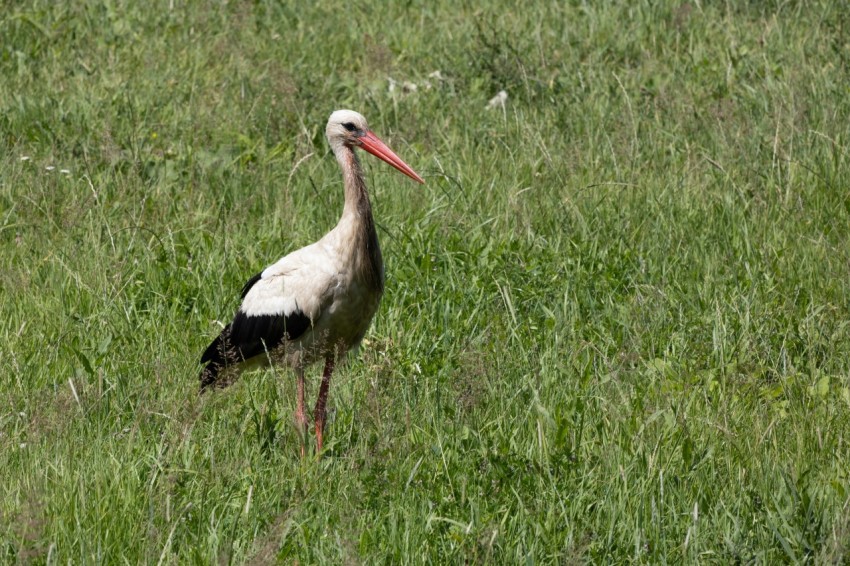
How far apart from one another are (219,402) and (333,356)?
1.88 feet

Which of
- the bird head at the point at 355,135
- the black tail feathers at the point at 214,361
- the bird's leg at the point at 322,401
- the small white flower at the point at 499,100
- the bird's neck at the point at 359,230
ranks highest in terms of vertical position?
the bird head at the point at 355,135

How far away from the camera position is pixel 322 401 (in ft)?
16.2

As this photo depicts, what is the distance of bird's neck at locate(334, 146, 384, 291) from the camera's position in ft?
16.1

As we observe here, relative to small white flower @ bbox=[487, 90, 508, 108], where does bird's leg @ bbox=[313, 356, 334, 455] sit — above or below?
below

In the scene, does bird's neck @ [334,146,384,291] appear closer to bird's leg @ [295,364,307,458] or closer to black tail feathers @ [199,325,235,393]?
bird's leg @ [295,364,307,458]

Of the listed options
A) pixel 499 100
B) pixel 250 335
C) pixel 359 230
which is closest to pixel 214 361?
pixel 250 335

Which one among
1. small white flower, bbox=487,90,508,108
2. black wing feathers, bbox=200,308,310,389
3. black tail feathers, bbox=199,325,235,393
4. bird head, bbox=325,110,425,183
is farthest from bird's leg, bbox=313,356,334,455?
small white flower, bbox=487,90,508,108

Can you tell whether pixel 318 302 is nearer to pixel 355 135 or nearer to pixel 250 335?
pixel 250 335

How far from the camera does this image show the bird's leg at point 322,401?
15.2 ft

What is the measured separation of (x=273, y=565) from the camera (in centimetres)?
349

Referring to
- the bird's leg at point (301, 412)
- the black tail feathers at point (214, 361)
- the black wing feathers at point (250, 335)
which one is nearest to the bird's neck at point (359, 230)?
the black wing feathers at point (250, 335)

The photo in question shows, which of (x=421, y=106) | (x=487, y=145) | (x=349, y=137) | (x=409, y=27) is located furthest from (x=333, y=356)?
(x=409, y=27)

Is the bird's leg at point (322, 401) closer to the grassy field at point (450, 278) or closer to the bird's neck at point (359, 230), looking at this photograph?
the grassy field at point (450, 278)

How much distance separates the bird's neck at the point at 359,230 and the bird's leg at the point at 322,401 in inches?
15.5
